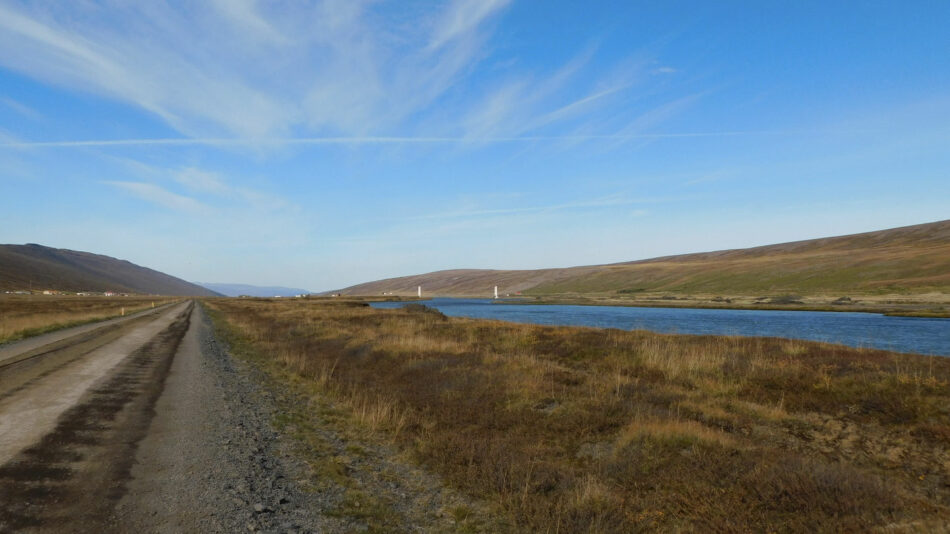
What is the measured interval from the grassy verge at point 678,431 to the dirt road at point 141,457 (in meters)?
2.58

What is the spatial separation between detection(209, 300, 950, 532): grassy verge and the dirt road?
2581 millimetres

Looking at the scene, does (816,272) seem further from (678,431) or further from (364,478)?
(364,478)

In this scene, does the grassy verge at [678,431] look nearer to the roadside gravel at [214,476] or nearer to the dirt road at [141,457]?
the roadside gravel at [214,476]

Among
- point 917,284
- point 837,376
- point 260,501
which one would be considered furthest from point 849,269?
point 260,501

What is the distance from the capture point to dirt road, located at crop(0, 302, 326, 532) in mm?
6016

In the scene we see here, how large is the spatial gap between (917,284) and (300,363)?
98937mm

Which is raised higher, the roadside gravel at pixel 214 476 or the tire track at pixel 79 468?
the tire track at pixel 79 468

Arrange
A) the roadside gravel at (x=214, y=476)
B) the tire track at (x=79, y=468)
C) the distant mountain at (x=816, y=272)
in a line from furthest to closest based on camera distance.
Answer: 1. the distant mountain at (x=816, y=272)
2. the roadside gravel at (x=214, y=476)
3. the tire track at (x=79, y=468)

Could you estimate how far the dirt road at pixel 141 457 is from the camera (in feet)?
19.7

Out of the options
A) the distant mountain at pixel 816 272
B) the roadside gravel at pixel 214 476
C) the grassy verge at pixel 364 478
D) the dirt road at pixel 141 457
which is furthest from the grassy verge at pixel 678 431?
the distant mountain at pixel 816 272

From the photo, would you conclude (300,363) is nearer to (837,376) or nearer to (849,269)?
(837,376)

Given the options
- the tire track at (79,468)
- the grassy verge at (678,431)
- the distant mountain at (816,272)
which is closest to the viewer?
the tire track at (79,468)

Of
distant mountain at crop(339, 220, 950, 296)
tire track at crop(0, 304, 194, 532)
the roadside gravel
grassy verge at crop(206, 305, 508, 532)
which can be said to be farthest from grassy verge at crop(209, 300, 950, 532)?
distant mountain at crop(339, 220, 950, 296)

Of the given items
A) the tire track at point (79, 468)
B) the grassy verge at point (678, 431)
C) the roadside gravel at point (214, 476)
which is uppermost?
the tire track at point (79, 468)
